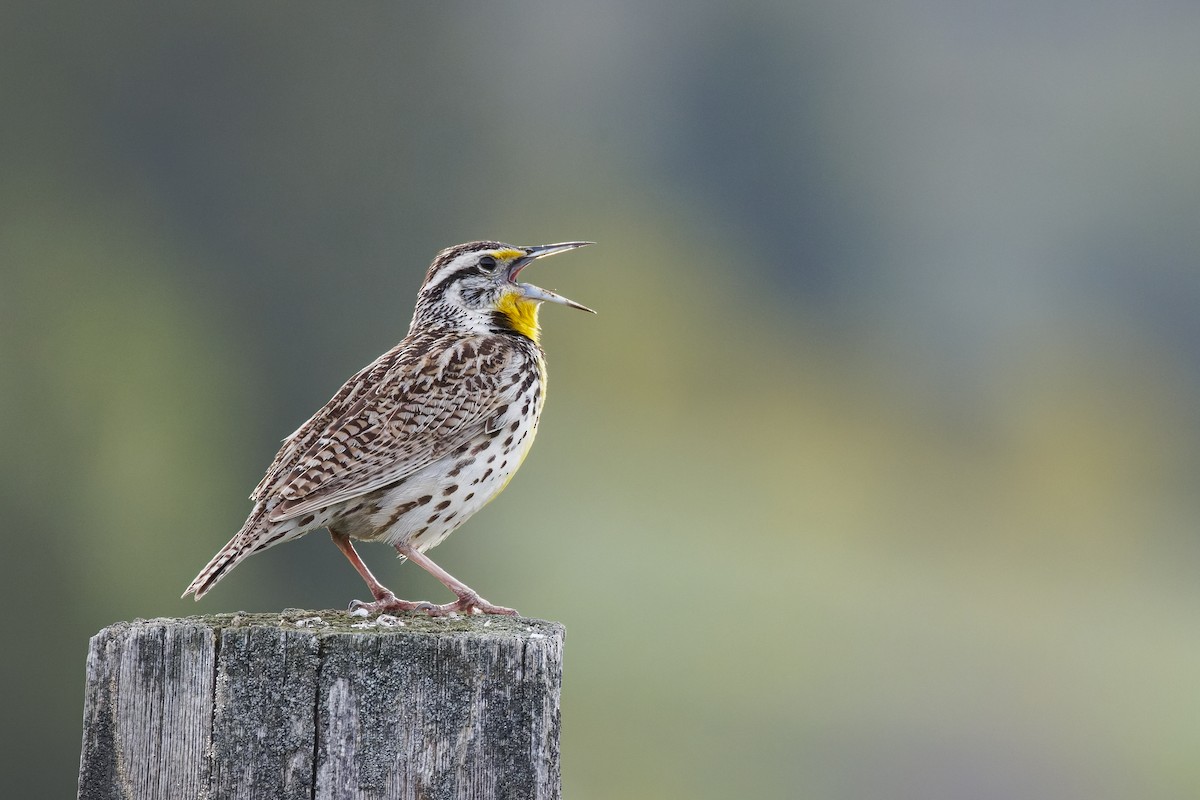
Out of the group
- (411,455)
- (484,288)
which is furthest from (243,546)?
(484,288)

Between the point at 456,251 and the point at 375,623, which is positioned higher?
the point at 456,251

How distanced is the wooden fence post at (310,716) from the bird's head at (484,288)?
179 centimetres

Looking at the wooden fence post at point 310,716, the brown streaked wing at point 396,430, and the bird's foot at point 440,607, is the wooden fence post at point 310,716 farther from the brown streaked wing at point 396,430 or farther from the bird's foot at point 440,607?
the brown streaked wing at point 396,430

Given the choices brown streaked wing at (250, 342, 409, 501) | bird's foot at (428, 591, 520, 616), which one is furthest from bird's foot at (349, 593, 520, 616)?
brown streaked wing at (250, 342, 409, 501)

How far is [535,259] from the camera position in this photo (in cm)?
402

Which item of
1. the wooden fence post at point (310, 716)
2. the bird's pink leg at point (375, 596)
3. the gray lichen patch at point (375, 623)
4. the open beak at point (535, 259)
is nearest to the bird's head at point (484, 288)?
the open beak at point (535, 259)

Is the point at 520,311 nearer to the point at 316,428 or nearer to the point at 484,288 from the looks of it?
the point at 484,288

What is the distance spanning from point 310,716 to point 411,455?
1230mm

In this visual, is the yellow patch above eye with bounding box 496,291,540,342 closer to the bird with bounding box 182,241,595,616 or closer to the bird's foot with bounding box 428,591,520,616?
the bird with bounding box 182,241,595,616

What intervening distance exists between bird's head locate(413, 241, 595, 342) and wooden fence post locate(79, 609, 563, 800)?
1.79 metres

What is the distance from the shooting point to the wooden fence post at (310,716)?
7.38ft

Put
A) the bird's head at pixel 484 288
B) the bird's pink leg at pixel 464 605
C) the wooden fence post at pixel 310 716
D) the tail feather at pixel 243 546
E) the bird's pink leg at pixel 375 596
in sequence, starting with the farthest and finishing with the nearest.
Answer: the bird's head at pixel 484 288 < the bird's pink leg at pixel 464 605 < the bird's pink leg at pixel 375 596 < the tail feather at pixel 243 546 < the wooden fence post at pixel 310 716

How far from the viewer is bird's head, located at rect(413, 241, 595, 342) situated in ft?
13.2

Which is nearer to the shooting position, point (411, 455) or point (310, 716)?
point (310, 716)
